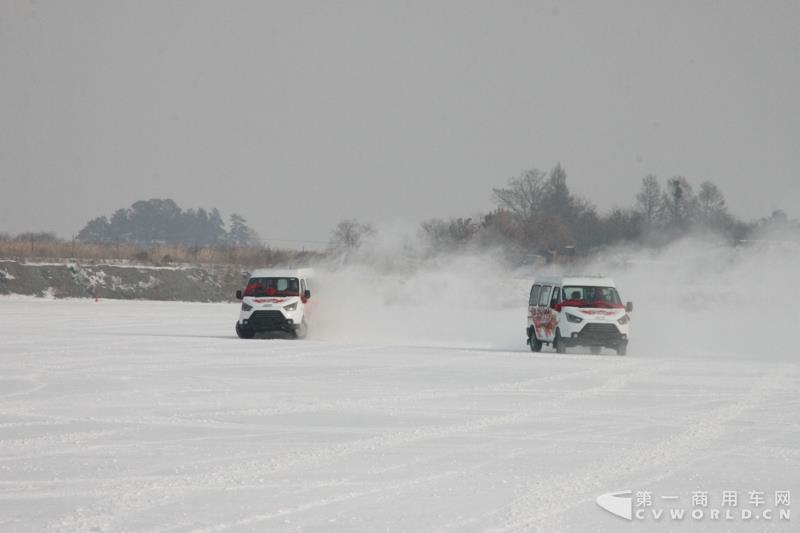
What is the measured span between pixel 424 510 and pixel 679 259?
68.0 metres

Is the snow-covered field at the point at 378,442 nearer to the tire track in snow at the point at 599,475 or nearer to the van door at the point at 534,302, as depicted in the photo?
the tire track in snow at the point at 599,475

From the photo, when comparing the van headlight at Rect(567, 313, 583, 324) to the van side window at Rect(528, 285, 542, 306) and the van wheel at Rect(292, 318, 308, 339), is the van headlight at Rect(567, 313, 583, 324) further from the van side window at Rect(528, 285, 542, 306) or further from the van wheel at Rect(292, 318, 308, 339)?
the van wheel at Rect(292, 318, 308, 339)

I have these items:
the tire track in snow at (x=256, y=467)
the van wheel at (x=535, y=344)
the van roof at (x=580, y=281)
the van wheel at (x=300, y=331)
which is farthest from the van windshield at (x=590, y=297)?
the tire track in snow at (x=256, y=467)

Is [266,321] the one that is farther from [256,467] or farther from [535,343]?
[256,467]

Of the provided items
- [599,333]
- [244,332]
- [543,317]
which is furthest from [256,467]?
[244,332]

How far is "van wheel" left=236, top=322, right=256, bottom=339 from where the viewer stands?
3838cm

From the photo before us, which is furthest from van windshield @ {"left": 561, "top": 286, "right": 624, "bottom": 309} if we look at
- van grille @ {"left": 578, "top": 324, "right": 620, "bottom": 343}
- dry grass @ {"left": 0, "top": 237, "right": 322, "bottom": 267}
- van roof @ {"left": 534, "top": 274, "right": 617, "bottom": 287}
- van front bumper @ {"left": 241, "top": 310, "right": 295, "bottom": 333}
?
dry grass @ {"left": 0, "top": 237, "right": 322, "bottom": 267}

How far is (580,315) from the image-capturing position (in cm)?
3372

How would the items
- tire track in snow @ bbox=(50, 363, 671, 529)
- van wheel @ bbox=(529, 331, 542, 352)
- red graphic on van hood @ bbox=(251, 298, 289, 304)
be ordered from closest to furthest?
tire track in snow @ bbox=(50, 363, 671, 529) < van wheel @ bbox=(529, 331, 542, 352) < red graphic on van hood @ bbox=(251, 298, 289, 304)

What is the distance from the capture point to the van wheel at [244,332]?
126 ft
